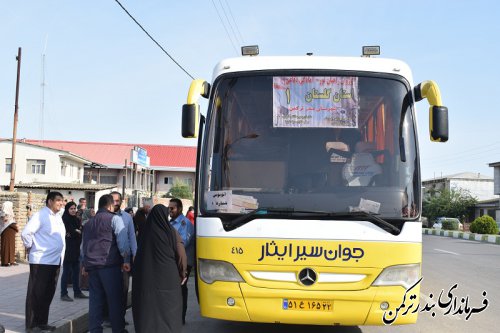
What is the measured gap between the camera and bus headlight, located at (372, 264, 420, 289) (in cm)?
568

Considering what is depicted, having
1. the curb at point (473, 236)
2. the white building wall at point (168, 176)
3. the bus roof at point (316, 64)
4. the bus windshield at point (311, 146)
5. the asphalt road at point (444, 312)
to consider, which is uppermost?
the white building wall at point (168, 176)

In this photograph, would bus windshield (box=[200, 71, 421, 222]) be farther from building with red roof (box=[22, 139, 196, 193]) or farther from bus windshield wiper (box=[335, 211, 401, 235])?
building with red roof (box=[22, 139, 196, 193])

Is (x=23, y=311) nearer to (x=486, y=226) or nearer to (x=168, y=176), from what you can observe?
(x=486, y=226)

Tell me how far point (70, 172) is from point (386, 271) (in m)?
46.4

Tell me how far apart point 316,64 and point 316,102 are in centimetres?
46

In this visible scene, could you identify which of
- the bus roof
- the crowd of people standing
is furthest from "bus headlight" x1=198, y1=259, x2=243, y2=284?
the bus roof

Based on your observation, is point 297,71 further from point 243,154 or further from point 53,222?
point 53,222

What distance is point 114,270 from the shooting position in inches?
257

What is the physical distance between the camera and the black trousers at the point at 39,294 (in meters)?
6.68

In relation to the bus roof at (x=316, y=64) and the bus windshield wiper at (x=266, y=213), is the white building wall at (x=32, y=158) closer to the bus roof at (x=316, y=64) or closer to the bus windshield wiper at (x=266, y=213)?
the bus roof at (x=316, y=64)

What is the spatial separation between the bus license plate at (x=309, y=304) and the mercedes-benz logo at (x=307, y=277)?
173mm

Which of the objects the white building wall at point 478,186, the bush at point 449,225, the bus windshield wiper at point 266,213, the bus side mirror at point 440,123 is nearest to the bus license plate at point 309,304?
the bus windshield wiper at point 266,213

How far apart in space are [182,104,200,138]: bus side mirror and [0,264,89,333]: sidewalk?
283cm

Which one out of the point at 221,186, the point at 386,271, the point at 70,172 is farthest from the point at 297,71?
the point at 70,172
